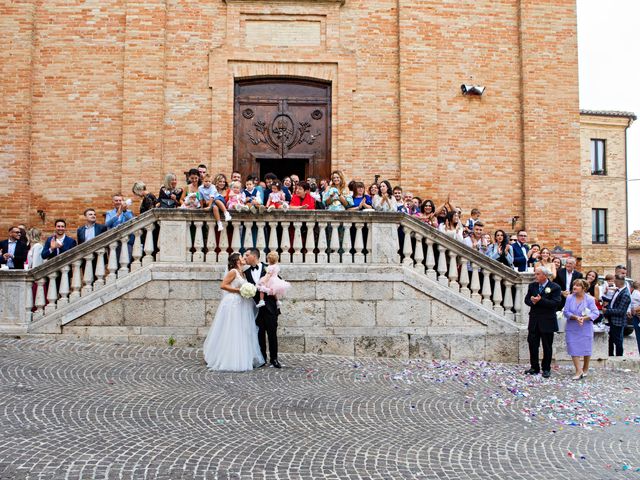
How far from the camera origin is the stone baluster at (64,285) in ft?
29.7

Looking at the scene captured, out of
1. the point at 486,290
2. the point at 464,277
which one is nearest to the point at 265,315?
the point at 464,277

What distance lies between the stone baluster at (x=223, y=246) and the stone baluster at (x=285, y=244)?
904 millimetres

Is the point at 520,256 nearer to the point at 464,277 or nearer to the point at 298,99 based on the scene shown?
the point at 464,277

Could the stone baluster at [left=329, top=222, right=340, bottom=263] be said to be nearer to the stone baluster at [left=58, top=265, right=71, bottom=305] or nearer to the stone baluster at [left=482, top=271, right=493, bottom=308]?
the stone baluster at [left=482, top=271, right=493, bottom=308]

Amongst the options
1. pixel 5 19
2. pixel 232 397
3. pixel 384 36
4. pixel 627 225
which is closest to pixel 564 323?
pixel 232 397

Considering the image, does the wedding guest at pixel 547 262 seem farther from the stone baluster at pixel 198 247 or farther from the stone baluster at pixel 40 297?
the stone baluster at pixel 40 297

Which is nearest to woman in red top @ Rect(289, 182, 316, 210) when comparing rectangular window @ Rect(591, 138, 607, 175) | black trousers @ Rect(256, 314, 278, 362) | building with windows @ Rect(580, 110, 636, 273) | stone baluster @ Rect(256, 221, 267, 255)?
stone baluster @ Rect(256, 221, 267, 255)

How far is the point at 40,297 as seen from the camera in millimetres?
9078

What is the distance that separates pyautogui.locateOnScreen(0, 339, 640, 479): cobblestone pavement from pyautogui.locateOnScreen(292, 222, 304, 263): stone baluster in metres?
1.62

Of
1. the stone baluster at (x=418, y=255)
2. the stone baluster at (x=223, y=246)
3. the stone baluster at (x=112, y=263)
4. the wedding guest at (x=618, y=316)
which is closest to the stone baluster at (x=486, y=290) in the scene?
the stone baluster at (x=418, y=255)

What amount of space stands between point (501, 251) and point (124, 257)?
21.8 ft

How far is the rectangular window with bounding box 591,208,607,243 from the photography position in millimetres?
33062

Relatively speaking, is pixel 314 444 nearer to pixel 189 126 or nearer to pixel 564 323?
pixel 564 323

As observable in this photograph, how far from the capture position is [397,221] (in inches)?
374
